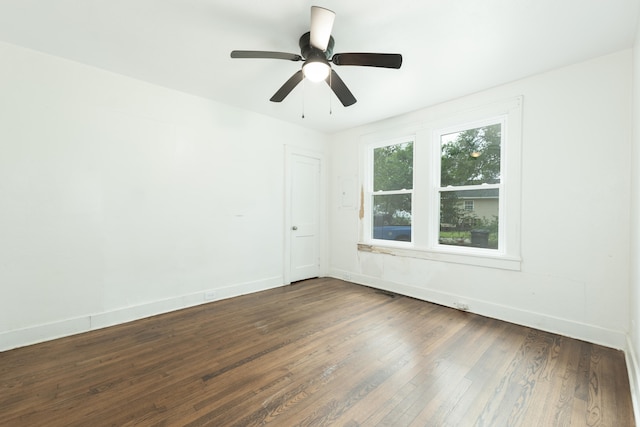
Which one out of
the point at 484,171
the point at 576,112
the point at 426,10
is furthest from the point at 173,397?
the point at 576,112

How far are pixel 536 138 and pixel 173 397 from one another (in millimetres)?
3927

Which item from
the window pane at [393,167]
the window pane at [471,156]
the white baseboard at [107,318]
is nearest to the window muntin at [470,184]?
the window pane at [471,156]

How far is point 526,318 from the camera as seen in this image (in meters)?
2.80

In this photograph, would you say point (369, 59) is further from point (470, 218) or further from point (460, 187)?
point (470, 218)

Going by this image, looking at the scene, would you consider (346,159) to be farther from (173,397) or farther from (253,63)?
(173,397)

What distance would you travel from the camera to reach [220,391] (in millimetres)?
1785

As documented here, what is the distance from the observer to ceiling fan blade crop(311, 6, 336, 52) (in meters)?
1.64

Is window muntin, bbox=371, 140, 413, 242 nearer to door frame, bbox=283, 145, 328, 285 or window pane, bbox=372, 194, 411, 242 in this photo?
window pane, bbox=372, 194, 411, 242

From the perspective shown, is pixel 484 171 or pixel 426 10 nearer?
pixel 426 10

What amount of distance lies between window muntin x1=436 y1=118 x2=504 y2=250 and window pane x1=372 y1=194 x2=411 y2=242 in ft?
1.72

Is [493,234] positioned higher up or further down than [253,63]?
further down

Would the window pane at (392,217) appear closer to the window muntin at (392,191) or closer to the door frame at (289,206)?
the window muntin at (392,191)

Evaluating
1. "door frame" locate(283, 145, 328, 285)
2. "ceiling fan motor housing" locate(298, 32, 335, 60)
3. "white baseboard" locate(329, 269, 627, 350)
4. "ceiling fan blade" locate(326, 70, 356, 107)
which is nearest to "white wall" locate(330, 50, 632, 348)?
"white baseboard" locate(329, 269, 627, 350)

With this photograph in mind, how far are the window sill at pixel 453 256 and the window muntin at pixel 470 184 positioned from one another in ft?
0.64
